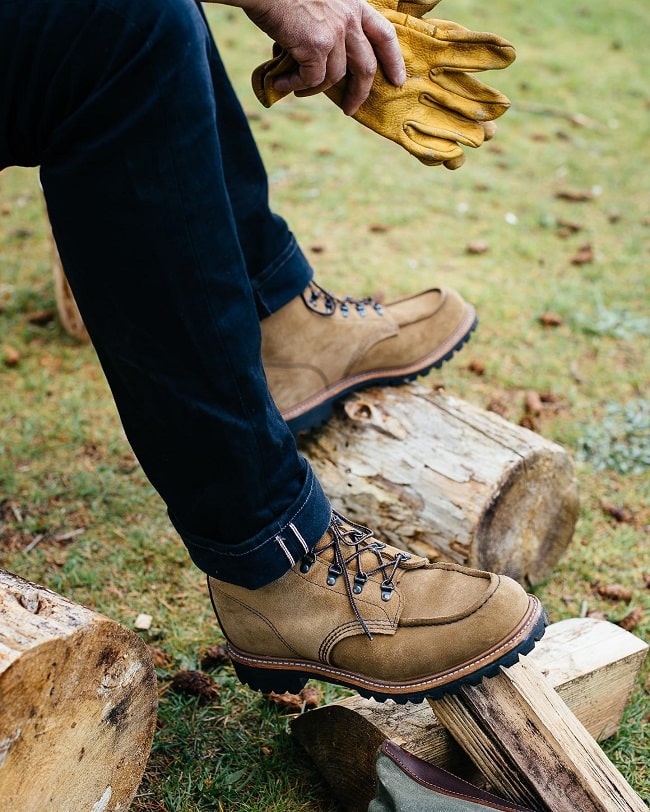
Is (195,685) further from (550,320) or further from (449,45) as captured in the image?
(550,320)

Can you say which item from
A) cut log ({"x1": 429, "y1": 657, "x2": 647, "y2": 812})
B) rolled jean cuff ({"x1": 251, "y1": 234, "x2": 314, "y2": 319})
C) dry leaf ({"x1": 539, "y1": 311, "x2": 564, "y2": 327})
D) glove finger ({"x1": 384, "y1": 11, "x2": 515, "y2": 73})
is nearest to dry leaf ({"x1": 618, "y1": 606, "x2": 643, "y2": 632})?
cut log ({"x1": 429, "y1": 657, "x2": 647, "y2": 812})

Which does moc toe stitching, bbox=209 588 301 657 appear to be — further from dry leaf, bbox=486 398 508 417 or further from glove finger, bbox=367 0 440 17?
dry leaf, bbox=486 398 508 417

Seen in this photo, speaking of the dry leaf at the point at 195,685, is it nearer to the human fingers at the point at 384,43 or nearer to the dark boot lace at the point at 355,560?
the dark boot lace at the point at 355,560

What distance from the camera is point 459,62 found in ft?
6.44

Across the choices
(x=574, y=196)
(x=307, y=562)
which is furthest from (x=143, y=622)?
(x=574, y=196)

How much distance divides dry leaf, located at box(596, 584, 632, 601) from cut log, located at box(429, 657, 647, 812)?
96cm

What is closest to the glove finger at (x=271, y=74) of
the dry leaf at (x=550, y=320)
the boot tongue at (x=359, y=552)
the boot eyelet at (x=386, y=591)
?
the boot tongue at (x=359, y=552)

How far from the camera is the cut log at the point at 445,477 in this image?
2.27 metres

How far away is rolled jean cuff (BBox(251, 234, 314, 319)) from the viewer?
224 cm

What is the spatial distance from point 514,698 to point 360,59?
52.3 inches

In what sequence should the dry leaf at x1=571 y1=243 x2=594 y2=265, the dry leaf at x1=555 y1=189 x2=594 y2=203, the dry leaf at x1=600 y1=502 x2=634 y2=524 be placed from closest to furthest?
the dry leaf at x1=600 y1=502 x2=634 y2=524, the dry leaf at x1=571 y1=243 x2=594 y2=265, the dry leaf at x1=555 y1=189 x2=594 y2=203

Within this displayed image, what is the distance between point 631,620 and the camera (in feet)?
7.99

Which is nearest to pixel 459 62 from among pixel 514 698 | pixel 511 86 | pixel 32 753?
pixel 514 698

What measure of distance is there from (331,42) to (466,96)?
0.52 metres
